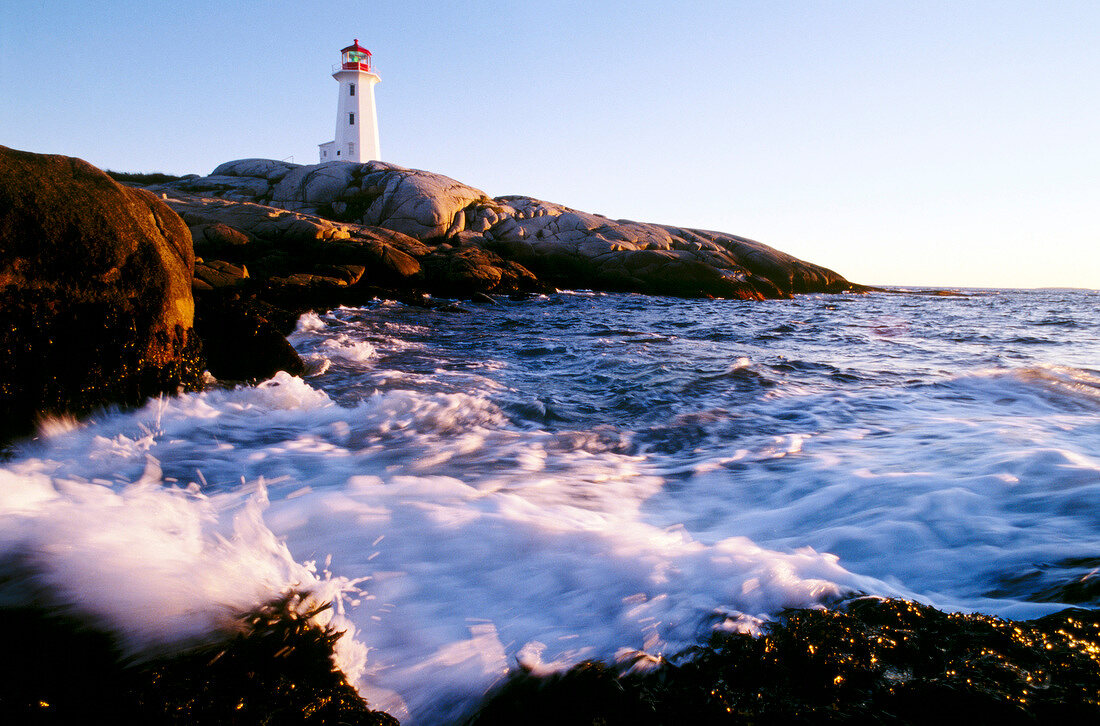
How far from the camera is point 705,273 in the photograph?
23031 millimetres

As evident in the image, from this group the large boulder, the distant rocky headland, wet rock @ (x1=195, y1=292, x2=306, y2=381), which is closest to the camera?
the large boulder

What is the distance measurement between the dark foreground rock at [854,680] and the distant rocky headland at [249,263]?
3634 millimetres

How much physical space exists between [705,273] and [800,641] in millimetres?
22857

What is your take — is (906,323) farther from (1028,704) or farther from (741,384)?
(1028,704)

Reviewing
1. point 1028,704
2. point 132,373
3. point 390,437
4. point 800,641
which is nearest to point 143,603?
point 800,641

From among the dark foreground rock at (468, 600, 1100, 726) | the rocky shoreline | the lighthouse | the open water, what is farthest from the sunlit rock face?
the dark foreground rock at (468, 600, 1100, 726)

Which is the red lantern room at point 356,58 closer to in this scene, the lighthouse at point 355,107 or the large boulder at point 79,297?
the lighthouse at point 355,107

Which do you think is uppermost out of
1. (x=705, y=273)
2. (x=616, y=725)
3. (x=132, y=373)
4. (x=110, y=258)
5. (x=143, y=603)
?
(x=705, y=273)

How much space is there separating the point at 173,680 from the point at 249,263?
16.1 m

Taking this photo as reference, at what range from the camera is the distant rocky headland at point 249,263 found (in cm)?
351

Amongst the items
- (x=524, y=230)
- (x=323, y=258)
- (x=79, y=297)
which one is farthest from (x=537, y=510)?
(x=524, y=230)

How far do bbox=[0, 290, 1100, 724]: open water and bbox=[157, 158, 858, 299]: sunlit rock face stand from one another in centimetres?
1721

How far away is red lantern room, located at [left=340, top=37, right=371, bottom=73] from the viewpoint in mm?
37656

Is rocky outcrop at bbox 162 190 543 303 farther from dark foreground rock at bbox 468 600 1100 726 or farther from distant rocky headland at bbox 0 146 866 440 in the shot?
dark foreground rock at bbox 468 600 1100 726
